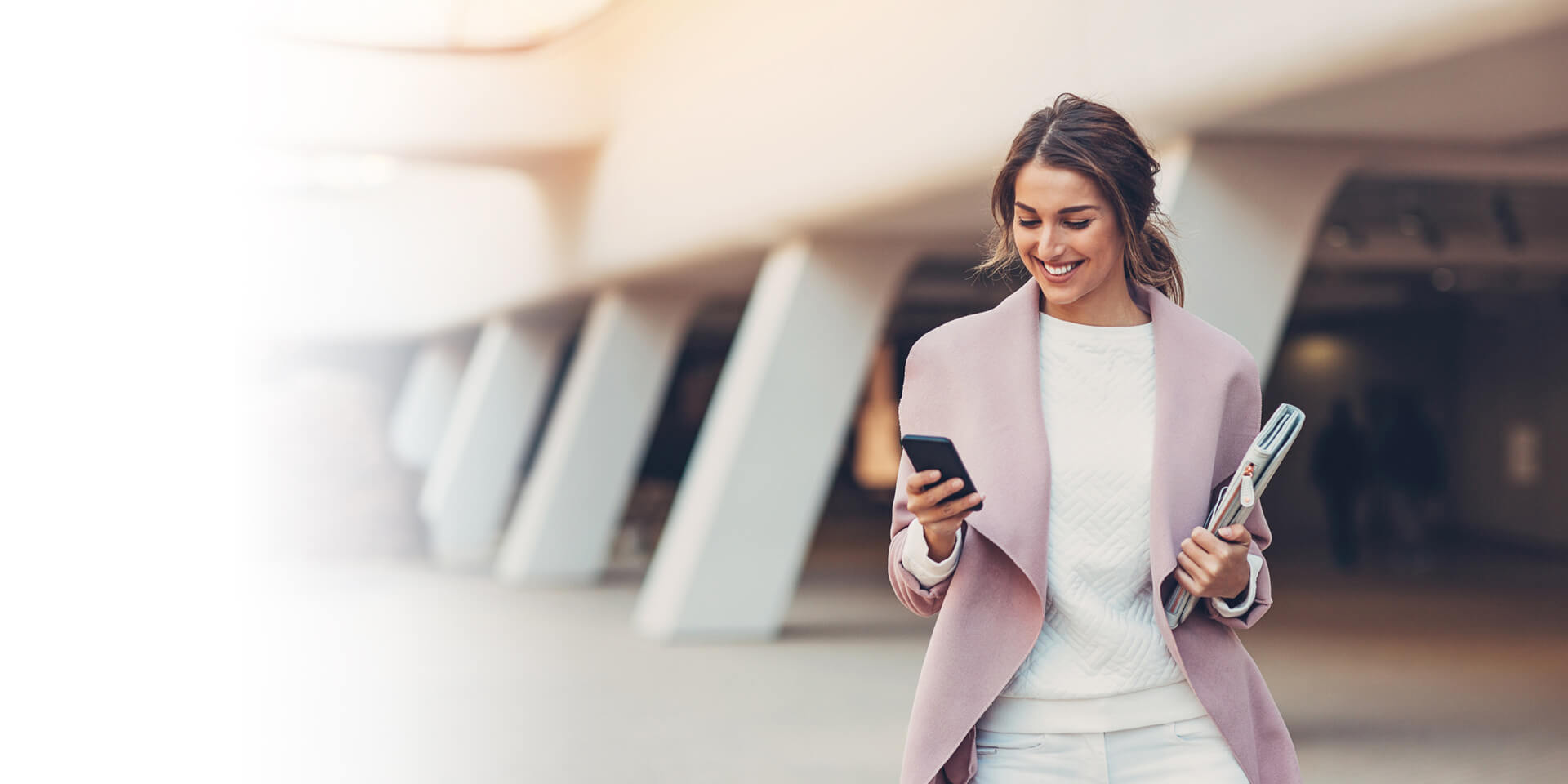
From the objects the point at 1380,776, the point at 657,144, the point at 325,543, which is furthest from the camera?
the point at 325,543

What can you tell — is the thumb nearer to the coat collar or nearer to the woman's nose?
the coat collar

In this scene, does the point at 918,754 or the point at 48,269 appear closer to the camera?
the point at 918,754

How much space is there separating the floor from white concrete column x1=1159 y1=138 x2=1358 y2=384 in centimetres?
228

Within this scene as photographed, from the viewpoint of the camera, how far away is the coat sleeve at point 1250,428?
2.67 m

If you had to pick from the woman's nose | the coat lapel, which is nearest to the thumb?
the coat lapel

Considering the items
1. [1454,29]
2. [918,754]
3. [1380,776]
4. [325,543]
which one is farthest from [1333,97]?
[325,543]

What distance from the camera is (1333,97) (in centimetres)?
729

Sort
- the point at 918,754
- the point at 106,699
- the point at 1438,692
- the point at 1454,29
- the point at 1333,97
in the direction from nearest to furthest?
the point at 918,754, the point at 1454,29, the point at 1333,97, the point at 1438,692, the point at 106,699

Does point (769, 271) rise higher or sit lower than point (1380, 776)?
higher

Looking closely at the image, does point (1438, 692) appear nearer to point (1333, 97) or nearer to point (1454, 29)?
point (1333, 97)

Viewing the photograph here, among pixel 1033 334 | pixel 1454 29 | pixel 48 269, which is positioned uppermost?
pixel 48 269

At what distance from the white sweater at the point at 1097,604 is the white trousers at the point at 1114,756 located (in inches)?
0.7

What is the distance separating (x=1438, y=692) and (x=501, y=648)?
7.29 meters

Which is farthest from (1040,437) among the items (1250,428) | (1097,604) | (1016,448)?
(1250,428)
